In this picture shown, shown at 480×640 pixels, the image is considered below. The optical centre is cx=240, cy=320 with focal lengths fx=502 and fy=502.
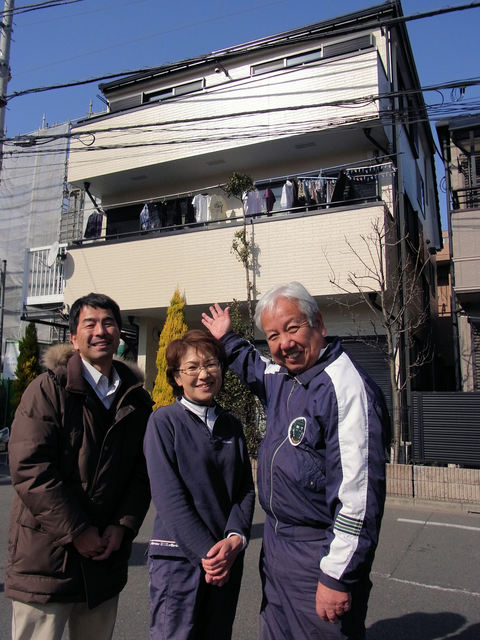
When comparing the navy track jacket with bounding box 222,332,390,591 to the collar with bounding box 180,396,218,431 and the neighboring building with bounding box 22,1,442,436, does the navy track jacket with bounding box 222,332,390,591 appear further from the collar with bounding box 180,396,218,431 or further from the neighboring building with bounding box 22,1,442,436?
the neighboring building with bounding box 22,1,442,436

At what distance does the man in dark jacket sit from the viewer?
2.15 m

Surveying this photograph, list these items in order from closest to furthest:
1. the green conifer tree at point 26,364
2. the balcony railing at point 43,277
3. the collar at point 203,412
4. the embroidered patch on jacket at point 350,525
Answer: the embroidered patch on jacket at point 350,525 → the collar at point 203,412 → the balcony railing at point 43,277 → the green conifer tree at point 26,364

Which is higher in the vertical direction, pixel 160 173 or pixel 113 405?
pixel 160 173

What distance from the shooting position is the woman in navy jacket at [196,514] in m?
2.12

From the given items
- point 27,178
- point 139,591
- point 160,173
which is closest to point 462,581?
point 139,591

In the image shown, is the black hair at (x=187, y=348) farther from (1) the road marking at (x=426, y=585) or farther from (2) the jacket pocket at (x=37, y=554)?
(1) the road marking at (x=426, y=585)

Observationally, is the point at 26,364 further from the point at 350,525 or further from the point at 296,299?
the point at 350,525

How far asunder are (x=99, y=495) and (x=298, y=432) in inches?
39.3

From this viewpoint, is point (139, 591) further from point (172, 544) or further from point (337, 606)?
point (337, 606)

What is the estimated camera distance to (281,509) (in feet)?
6.80

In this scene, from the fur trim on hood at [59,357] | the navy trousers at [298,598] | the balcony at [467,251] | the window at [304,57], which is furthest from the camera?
the window at [304,57]

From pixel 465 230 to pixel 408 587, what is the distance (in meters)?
7.56

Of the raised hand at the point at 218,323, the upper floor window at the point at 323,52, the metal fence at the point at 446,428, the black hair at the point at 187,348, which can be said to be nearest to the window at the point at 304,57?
the upper floor window at the point at 323,52

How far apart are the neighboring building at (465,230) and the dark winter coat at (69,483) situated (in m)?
8.84
